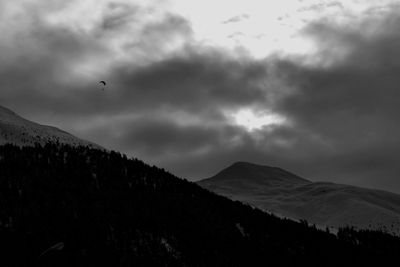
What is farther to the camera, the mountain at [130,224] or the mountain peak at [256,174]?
the mountain peak at [256,174]

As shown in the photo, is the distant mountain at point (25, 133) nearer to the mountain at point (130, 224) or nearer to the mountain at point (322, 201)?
the mountain at point (130, 224)

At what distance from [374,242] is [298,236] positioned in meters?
8.87

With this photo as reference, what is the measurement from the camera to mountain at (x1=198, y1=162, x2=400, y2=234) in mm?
71188

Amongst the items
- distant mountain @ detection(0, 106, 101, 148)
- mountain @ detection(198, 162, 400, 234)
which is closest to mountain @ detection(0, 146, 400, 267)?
distant mountain @ detection(0, 106, 101, 148)

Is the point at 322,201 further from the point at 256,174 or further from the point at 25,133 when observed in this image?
the point at 256,174

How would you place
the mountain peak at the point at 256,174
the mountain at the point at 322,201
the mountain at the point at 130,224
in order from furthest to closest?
1. the mountain peak at the point at 256,174
2. the mountain at the point at 322,201
3. the mountain at the point at 130,224

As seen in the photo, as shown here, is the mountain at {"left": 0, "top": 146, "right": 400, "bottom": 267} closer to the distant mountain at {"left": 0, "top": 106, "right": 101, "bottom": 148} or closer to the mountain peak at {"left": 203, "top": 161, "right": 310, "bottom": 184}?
the distant mountain at {"left": 0, "top": 106, "right": 101, "bottom": 148}

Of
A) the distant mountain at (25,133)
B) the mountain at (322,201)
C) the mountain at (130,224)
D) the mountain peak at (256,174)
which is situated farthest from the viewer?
the mountain peak at (256,174)

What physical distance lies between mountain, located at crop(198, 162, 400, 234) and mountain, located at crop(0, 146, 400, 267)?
24.8 m

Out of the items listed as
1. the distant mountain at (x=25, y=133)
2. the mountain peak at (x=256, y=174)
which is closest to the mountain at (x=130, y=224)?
the distant mountain at (x=25, y=133)

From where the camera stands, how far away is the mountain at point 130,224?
25344 mm

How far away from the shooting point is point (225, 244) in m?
32.5

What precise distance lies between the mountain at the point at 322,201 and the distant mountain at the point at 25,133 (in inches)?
1266

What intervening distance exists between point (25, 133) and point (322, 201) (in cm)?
5522
